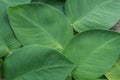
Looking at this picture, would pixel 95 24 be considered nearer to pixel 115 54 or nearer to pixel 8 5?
pixel 115 54

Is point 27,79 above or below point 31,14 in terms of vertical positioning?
below

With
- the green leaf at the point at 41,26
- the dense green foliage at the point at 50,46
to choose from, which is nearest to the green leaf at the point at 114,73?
the dense green foliage at the point at 50,46

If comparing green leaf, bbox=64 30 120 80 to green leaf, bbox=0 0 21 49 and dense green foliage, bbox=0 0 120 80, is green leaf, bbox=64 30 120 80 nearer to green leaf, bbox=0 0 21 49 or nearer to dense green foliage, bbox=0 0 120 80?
dense green foliage, bbox=0 0 120 80

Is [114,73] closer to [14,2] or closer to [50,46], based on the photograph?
[50,46]

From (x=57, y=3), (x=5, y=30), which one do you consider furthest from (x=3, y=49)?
(x=57, y=3)

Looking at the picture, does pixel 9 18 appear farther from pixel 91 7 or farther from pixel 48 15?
pixel 91 7

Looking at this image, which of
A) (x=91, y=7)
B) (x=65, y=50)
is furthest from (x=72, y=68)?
(x=91, y=7)

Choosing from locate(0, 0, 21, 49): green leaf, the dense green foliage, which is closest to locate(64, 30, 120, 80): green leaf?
the dense green foliage

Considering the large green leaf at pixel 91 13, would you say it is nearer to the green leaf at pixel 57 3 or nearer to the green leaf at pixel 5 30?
the green leaf at pixel 57 3
